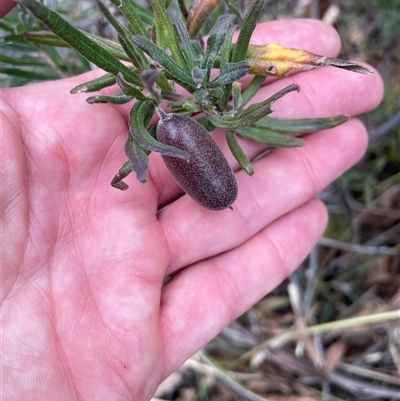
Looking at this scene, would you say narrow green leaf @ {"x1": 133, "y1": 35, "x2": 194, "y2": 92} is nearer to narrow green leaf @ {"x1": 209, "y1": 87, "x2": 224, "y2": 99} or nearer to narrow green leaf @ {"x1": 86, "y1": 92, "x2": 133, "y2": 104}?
narrow green leaf @ {"x1": 209, "y1": 87, "x2": 224, "y2": 99}

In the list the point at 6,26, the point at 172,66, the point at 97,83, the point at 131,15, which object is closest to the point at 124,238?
the point at 97,83

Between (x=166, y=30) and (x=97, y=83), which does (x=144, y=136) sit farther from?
(x=166, y=30)

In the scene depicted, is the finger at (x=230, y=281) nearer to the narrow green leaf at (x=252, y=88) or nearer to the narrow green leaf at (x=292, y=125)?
the narrow green leaf at (x=292, y=125)

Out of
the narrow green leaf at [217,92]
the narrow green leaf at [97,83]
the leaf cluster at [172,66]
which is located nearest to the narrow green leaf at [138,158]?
the leaf cluster at [172,66]

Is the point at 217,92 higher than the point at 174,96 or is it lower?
lower

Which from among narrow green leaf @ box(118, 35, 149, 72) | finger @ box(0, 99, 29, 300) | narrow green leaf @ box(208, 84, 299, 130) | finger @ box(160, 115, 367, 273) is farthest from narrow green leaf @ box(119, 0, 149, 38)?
finger @ box(160, 115, 367, 273)

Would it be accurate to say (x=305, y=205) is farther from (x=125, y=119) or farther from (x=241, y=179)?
(x=125, y=119)
